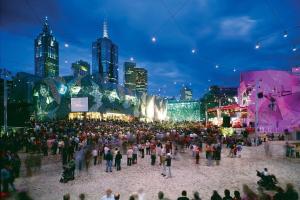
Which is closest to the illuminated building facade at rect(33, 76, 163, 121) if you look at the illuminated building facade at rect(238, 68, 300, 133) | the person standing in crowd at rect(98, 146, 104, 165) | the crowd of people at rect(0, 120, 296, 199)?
the crowd of people at rect(0, 120, 296, 199)

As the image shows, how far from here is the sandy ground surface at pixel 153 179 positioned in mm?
13414

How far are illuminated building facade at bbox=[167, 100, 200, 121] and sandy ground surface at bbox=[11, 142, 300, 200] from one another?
120454 mm

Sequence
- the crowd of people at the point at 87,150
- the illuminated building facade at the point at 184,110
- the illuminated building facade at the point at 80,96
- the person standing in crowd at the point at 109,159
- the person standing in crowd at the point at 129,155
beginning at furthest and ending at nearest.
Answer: the illuminated building facade at the point at 184,110 → the illuminated building facade at the point at 80,96 → the person standing in crowd at the point at 129,155 → the person standing in crowd at the point at 109,159 → the crowd of people at the point at 87,150

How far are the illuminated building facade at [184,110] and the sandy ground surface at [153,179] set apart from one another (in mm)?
120454

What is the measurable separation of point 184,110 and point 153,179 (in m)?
129

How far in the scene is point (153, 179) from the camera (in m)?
16.0

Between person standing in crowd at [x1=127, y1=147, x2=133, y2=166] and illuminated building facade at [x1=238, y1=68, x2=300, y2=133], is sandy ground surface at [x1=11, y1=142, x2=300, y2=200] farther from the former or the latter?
illuminated building facade at [x1=238, y1=68, x2=300, y2=133]

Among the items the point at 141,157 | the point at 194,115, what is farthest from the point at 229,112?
the point at 194,115

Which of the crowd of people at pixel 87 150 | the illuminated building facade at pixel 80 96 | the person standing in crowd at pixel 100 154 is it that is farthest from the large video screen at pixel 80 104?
the person standing in crowd at pixel 100 154

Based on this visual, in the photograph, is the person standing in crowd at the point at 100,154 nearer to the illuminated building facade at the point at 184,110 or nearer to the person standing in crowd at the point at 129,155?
the person standing in crowd at the point at 129,155

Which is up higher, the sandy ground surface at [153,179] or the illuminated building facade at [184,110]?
the illuminated building facade at [184,110]

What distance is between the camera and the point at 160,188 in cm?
1403

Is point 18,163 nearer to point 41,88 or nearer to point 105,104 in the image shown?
point 41,88

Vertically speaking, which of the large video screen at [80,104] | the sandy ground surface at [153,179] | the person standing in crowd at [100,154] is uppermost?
the large video screen at [80,104]
